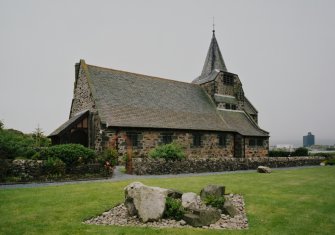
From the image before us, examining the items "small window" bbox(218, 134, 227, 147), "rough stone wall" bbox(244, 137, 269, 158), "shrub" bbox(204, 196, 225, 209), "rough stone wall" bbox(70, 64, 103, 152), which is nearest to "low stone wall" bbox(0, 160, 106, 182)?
"rough stone wall" bbox(70, 64, 103, 152)

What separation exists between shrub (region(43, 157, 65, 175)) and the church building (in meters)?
5.22

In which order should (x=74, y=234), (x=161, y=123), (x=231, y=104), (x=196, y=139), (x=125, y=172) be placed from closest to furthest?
(x=74, y=234)
(x=125, y=172)
(x=161, y=123)
(x=196, y=139)
(x=231, y=104)

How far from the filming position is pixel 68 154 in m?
18.1

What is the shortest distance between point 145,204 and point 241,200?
177 inches

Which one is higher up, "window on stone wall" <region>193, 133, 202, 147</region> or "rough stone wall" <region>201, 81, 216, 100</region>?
"rough stone wall" <region>201, 81, 216, 100</region>

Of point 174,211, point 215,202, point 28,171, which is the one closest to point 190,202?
point 174,211

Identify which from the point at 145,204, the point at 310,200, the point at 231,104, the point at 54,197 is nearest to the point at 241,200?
the point at 310,200

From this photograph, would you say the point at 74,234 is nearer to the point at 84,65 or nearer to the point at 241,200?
the point at 241,200

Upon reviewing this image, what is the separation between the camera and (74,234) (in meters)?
7.43

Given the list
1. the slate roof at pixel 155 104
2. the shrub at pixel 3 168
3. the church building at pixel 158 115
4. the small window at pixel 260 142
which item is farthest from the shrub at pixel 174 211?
the small window at pixel 260 142

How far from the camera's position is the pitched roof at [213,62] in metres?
40.8

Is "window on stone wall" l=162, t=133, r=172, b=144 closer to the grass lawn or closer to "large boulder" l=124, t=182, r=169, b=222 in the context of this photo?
the grass lawn

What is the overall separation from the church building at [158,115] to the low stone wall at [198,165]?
6.24 ft

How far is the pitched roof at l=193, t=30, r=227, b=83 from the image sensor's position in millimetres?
40781
